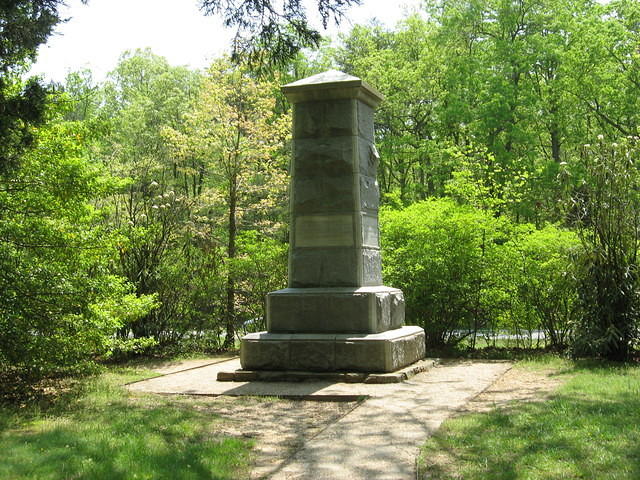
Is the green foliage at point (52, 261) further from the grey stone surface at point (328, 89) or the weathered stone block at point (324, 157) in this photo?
the grey stone surface at point (328, 89)

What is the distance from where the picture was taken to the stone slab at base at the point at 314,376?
799 cm

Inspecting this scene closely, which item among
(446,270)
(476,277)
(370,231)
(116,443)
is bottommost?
(116,443)

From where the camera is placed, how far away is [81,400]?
6.80 metres

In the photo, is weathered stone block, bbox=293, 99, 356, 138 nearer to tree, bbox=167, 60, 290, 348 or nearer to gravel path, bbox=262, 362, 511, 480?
gravel path, bbox=262, 362, 511, 480

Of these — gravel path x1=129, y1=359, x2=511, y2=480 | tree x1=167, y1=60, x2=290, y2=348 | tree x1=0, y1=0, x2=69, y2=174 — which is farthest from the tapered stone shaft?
tree x1=167, y1=60, x2=290, y2=348

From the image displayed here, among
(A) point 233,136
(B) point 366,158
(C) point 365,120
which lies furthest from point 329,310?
(A) point 233,136

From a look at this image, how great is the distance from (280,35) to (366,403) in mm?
4071

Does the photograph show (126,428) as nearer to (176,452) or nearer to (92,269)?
(176,452)

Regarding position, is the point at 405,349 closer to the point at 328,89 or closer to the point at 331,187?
the point at 331,187

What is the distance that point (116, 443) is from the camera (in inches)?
193

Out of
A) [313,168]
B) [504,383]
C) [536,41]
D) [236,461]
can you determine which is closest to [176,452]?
[236,461]

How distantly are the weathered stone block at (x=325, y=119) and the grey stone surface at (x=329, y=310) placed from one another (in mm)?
2138

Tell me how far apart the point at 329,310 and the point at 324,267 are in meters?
0.63

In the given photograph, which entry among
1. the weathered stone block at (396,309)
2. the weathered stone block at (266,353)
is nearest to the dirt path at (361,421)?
the weathered stone block at (266,353)
